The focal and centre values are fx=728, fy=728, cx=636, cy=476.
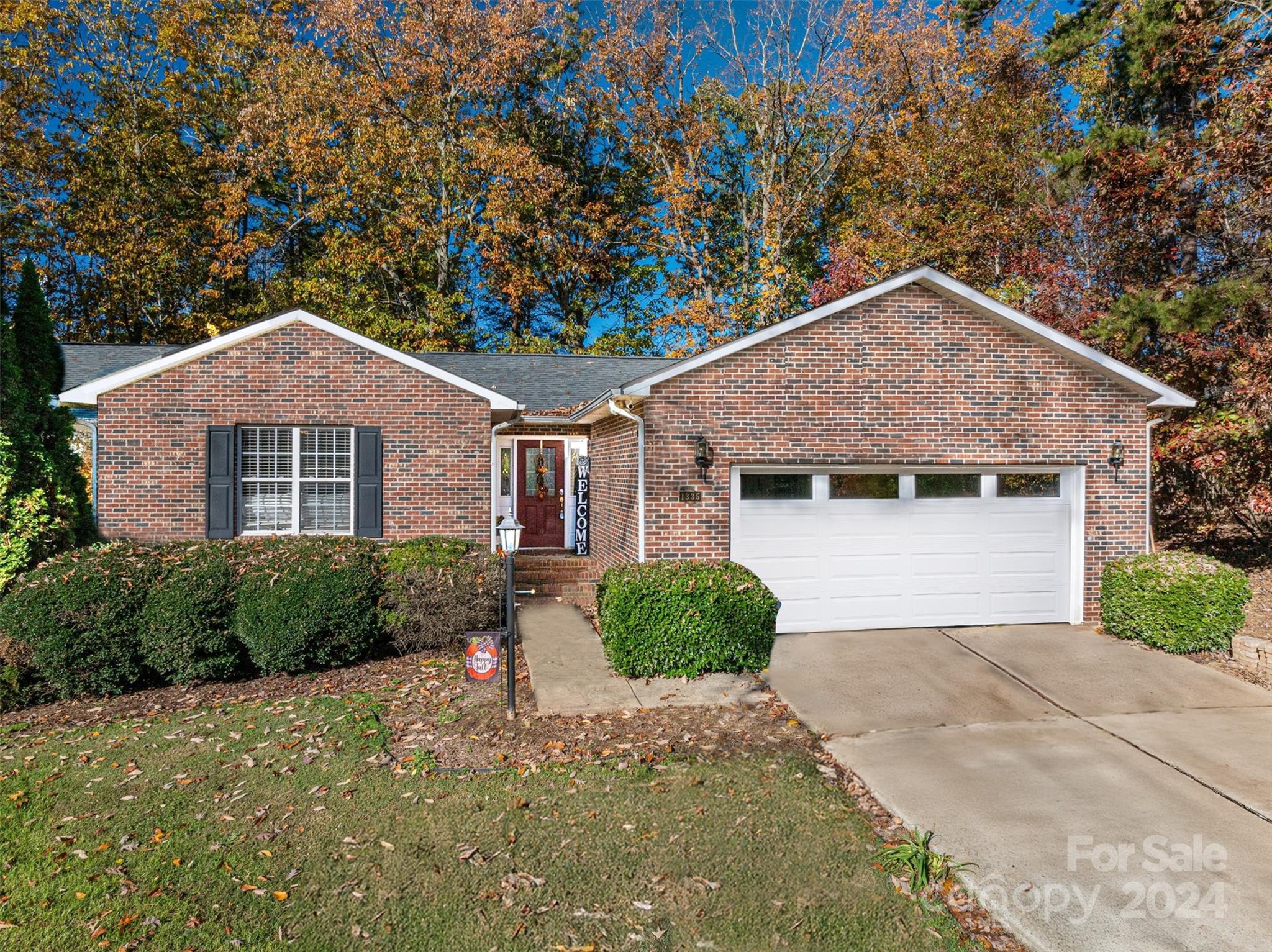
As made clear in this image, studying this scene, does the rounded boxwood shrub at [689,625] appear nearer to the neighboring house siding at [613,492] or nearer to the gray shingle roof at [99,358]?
the neighboring house siding at [613,492]

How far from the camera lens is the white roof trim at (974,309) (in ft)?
29.0

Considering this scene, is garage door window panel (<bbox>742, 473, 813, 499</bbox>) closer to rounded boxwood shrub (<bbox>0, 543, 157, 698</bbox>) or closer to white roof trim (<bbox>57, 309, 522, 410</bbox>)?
white roof trim (<bbox>57, 309, 522, 410</bbox>)

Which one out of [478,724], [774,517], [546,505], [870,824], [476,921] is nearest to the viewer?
[476,921]

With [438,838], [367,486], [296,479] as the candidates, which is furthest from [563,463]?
[438,838]

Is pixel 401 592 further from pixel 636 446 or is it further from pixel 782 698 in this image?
pixel 782 698

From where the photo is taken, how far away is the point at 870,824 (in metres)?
4.60

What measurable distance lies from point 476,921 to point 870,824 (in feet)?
8.12

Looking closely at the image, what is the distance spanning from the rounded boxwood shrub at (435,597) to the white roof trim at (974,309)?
2855 millimetres

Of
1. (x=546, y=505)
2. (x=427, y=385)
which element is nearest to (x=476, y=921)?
(x=427, y=385)

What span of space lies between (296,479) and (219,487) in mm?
956

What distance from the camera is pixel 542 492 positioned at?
1376 cm

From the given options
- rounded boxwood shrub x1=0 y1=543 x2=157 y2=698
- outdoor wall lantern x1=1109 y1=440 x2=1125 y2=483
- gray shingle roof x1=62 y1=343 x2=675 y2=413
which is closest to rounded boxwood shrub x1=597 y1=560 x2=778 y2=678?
rounded boxwood shrub x1=0 y1=543 x2=157 y2=698

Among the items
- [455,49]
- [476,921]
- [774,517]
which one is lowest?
[476,921]

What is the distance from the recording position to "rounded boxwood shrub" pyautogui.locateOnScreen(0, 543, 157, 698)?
707 centimetres
